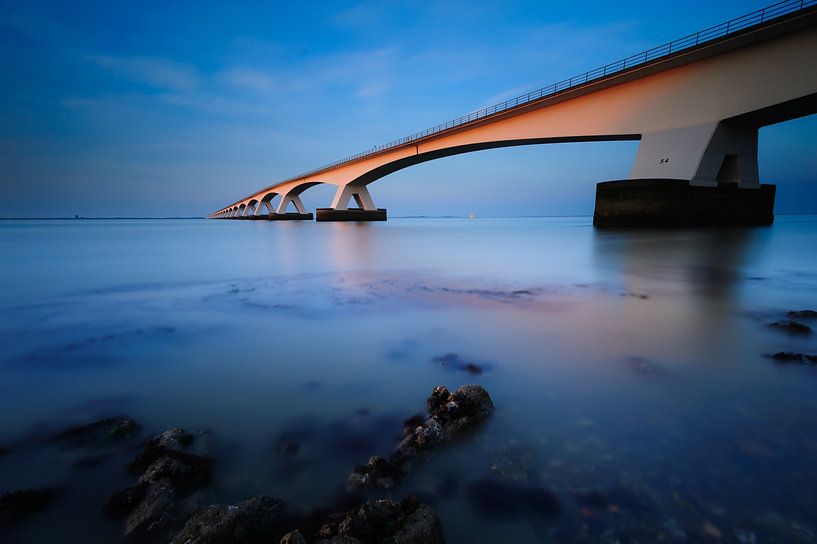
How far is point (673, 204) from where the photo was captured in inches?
Result: 648

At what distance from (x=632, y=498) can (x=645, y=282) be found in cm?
497

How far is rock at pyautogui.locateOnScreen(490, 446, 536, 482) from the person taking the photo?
1417 mm

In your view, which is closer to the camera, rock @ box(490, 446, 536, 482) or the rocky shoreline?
the rocky shoreline

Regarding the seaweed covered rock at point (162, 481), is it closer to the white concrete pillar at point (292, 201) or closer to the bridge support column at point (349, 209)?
the bridge support column at point (349, 209)

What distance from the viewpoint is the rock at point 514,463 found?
1417mm

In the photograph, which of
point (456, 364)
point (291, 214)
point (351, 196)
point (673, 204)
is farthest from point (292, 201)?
point (456, 364)

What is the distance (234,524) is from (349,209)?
144 feet

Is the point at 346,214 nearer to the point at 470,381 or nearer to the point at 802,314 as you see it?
the point at 802,314

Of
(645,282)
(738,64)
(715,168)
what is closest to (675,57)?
(738,64)

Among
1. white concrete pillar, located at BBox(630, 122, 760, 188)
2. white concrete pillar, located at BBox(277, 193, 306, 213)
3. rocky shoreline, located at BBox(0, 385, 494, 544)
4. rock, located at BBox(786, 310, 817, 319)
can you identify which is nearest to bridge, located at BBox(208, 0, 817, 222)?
white concrete pillar, located at BBox(630, 122, 760, 188)

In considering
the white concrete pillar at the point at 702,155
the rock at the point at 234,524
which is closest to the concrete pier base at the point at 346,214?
the white concrete pillar at the point at 702,155

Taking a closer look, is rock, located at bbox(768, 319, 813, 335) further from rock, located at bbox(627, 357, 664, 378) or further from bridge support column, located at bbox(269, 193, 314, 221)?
bridge support column, located at bbox(269, 193, 314, 221)

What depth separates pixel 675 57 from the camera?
16.0 m

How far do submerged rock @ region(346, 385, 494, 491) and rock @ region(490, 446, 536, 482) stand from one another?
233 mm
